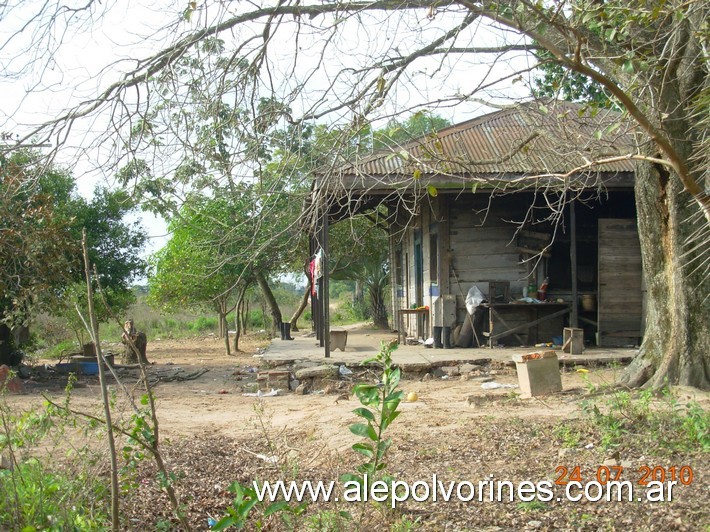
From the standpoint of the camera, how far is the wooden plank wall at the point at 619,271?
41.3 ft

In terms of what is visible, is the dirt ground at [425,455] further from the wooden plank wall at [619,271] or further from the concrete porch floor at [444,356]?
the wooden plank wall at [619,271]

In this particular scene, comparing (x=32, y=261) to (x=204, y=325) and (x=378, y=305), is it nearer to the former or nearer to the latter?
(x=378, y=305)

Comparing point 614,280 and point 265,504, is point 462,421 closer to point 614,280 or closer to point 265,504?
point 265,504

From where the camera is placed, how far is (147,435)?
11.0ft

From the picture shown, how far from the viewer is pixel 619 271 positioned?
1263 cm

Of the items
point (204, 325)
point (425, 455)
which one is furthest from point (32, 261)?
point (204, 325)

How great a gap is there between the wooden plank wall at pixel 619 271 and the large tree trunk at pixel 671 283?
4801 mm

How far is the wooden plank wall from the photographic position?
1260 centimetres

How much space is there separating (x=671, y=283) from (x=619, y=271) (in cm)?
514

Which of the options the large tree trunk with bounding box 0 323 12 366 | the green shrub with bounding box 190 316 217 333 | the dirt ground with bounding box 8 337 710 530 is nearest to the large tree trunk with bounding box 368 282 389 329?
the green shrub with bounding box 190 316 217 333

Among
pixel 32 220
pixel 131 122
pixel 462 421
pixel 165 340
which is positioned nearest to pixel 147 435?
pixel 131 122

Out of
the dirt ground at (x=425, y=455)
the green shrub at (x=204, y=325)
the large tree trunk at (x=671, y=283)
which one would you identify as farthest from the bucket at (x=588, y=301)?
the green shrub at (x=204, y=325)

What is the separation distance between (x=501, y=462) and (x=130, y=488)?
2631 millimetres

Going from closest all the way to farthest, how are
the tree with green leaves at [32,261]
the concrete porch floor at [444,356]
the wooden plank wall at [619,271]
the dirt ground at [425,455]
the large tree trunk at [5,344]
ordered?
the dirt ground at [425,455] → the tree with green leaves at [32,261] → the concrete porch floor at [444,356] → the large tree trunk at [5,344] → the wooden plank wall at [619,271]
